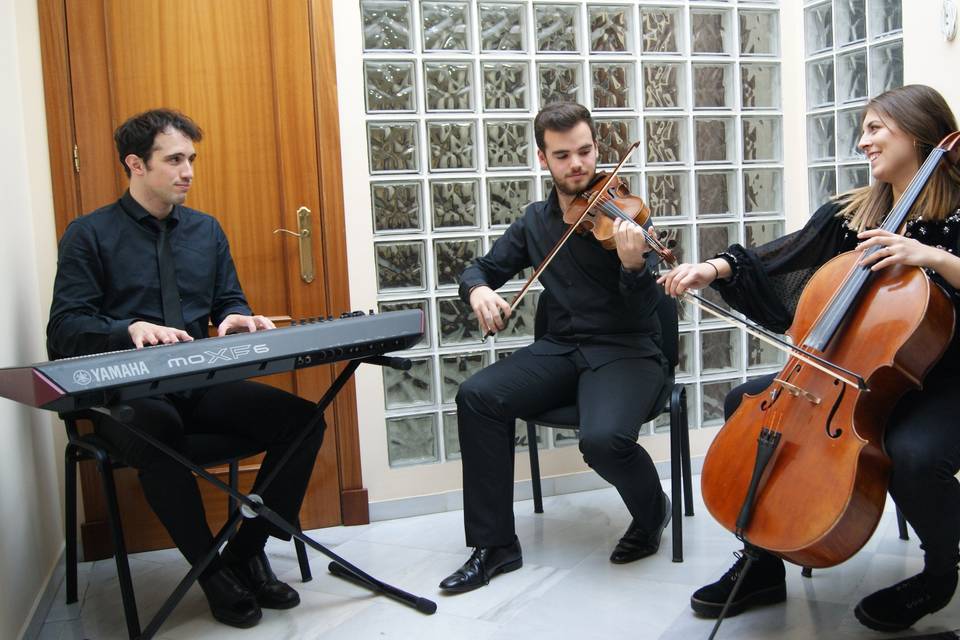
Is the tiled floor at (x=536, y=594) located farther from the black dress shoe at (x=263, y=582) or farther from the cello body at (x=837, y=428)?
the cello body at (x=837, y=428)

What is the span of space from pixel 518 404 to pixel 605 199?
574 mm

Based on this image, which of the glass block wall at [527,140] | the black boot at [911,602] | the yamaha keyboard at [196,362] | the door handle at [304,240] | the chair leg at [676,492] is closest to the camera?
the yamaha keyboard at [196,362]

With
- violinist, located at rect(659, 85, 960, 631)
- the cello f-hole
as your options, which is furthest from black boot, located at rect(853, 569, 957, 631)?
the cello f-hole

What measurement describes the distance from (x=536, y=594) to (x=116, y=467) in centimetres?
104

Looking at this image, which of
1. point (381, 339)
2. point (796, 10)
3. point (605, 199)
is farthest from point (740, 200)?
point (381, 339)

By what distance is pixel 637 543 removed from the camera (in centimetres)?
238

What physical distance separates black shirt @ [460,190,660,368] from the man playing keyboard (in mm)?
625

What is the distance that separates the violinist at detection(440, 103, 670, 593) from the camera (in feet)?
7.43

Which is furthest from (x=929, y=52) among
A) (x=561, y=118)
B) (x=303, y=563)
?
(x=303, y=563)

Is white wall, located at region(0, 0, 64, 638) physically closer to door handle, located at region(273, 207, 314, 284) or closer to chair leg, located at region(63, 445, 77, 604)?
chair leg, located at region(63, 445, 77, 604)

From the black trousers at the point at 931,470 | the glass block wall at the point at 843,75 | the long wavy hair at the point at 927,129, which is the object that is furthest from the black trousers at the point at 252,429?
the glass block wall at the point at 843,75

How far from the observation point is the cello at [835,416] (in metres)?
1.62

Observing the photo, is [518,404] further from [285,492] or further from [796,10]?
[796,10]

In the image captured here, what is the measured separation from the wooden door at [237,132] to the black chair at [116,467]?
0.32 metres
